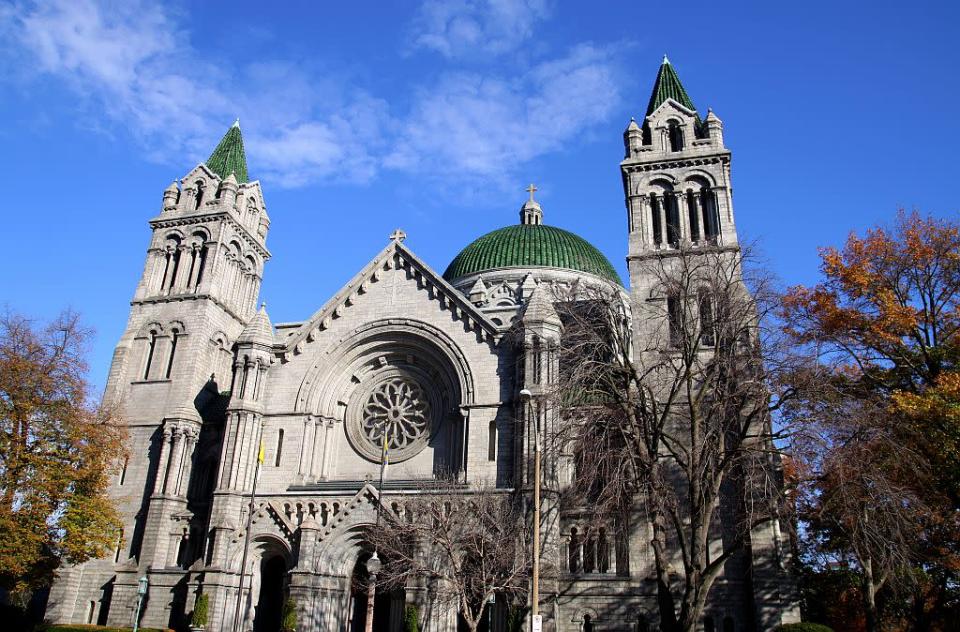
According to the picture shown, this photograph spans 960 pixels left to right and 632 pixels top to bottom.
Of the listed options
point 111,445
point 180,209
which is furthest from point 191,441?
point 180,209

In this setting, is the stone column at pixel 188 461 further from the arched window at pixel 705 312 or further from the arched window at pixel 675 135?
the arched window at pixel 675 135

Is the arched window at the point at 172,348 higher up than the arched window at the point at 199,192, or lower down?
lower down

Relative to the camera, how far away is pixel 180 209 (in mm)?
45156

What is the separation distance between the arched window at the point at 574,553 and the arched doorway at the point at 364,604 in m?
6.59

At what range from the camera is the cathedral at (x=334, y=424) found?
98.7ft

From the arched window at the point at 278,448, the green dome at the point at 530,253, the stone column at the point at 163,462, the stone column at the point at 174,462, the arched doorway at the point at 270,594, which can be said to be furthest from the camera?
the green dome at the point at 530,253

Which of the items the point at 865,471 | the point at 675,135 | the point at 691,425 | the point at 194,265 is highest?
the point at 675,135

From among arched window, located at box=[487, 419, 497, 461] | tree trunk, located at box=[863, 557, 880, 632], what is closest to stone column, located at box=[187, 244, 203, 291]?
arched window, located at box=[487, 419, 497, 461]

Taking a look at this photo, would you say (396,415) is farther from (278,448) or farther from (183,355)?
(183,355)

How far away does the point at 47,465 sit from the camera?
31656mm

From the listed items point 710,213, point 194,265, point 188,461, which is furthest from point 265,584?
point 710,213

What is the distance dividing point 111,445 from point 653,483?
23.9m

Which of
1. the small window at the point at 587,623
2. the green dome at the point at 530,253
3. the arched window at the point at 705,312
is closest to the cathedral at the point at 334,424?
the small window at the point at 587,623

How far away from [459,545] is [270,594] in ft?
33.5
